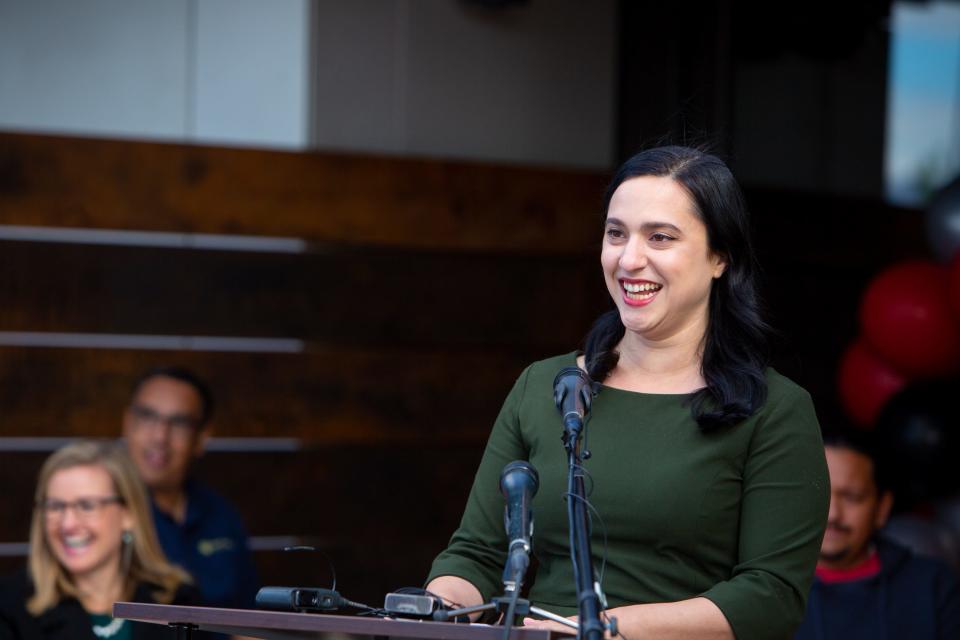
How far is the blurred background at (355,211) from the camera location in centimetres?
495

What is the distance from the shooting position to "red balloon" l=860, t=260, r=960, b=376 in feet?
14.0

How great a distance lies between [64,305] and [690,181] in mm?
3650

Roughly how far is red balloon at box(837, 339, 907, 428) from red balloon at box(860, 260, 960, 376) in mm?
63

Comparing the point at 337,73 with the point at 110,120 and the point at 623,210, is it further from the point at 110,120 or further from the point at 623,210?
the point at 623,210

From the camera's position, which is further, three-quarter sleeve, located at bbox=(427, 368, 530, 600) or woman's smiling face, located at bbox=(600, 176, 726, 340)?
three-quarter sleeve, located at bbox=(427, 368, 530, 600)

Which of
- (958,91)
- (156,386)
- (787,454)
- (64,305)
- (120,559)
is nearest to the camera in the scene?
(787,454)

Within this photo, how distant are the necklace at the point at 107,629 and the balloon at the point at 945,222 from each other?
9.07 ft

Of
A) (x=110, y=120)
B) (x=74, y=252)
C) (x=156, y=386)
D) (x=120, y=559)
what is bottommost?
(x=120, y=559)

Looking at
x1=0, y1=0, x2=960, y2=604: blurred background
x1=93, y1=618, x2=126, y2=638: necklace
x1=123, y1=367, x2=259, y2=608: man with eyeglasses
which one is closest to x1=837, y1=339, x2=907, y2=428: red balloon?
x1=0, y1=0, x2=960, y2=604: blurred background

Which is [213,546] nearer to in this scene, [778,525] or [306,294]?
[306,294]

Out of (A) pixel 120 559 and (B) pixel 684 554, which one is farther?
(A) pixel 120 559

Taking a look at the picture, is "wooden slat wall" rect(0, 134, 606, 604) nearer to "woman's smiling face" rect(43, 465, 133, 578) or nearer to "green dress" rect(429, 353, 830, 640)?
"woman's smiling face" rect(43, 465, 133, 578)

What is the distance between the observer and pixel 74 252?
4.95 metres

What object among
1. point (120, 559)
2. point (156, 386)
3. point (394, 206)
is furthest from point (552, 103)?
point (120, 559)
